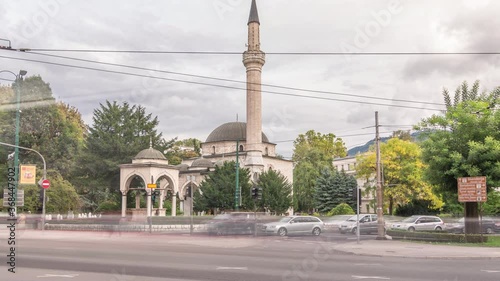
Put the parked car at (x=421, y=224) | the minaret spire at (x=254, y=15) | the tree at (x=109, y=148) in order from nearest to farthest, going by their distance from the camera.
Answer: the parked car at (x=421, y=224) → the minaret spire at (x=254, y=15) → the tree at (x=109, y=148)

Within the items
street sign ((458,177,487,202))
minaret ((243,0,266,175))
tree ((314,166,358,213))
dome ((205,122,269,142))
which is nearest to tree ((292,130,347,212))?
tree ((314,166,358,213))

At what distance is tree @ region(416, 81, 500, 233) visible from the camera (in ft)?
79.2

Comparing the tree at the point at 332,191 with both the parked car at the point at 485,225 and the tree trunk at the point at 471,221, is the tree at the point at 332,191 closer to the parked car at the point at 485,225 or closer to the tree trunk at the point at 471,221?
the parked car at the point at 485,225

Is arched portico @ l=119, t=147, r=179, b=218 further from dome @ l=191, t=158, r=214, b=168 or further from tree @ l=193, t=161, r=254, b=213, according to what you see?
dome @ l=191, t=158, r=214, b=168

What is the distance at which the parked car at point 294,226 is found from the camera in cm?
3086

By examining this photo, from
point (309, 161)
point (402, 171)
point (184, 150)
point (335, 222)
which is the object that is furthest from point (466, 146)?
point (184, 150)

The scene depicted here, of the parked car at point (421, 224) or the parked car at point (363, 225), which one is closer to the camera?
the parked car at point (363, 225)

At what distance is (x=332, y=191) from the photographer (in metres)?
64.9

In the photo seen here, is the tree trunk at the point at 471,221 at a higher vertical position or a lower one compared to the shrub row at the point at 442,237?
higher

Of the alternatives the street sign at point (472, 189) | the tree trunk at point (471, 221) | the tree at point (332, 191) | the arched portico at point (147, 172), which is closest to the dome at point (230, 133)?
the tree at point (332, 191)

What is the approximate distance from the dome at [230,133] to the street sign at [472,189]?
48851 millimetres

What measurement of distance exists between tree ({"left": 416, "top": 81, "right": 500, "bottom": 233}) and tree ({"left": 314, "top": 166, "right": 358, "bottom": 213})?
38.3 metres

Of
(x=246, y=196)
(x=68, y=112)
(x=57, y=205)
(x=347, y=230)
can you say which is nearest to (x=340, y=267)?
(x=347, y=230)

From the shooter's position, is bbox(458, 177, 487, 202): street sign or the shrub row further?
the shrub row
